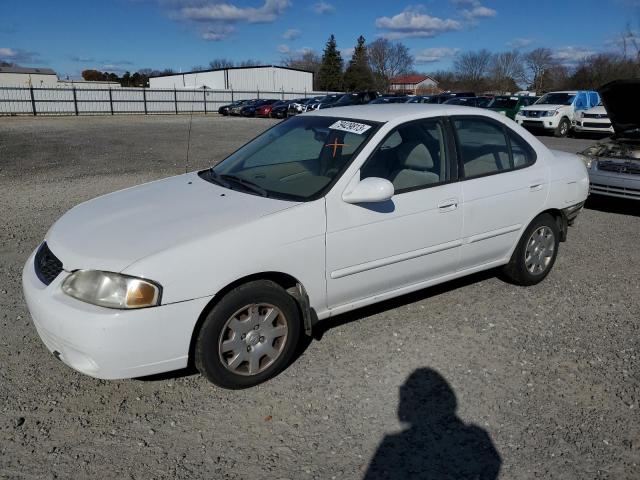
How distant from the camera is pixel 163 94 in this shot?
1709 inches

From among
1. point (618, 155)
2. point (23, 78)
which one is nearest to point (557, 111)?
point (618, 155)

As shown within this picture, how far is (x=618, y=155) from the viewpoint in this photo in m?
7.84

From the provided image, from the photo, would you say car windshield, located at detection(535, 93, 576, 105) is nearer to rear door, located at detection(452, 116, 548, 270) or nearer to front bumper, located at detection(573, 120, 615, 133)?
front bumper, located at detection(573, 120, 615, 133)

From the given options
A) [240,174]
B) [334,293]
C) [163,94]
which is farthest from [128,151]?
[163,94]

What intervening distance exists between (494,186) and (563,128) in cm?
2037

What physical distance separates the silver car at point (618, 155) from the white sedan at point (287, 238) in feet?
10.8

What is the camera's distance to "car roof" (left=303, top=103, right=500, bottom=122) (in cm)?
405

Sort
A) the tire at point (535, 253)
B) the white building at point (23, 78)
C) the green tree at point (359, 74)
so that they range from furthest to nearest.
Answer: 1. the green tree at point (359, 74)
2. the white building at point (23, 78)
3. the tire at point (535, 253)

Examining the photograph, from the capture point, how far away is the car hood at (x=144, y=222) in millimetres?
2988

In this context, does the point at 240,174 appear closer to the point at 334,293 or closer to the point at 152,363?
the point at 334,293

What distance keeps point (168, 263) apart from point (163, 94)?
43846mm

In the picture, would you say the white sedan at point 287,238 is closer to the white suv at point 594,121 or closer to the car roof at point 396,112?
the car roof at point 396,112

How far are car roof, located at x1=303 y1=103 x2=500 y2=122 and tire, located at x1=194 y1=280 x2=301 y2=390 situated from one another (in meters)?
1.61

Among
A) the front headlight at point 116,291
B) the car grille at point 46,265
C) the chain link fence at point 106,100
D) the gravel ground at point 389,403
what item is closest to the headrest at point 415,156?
the gravel ground at point 389,403
